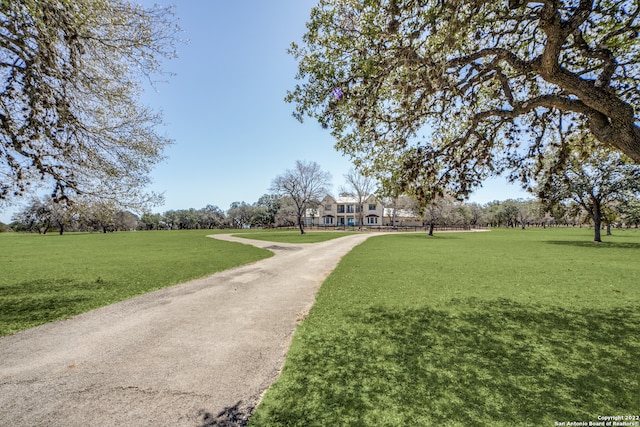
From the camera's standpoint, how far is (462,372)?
4.35 m

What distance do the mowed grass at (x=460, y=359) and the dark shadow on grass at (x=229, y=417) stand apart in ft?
0.49

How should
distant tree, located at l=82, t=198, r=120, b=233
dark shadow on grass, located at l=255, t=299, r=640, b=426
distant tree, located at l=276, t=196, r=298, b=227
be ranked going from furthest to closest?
distant tree, located at l=276, t=196, r=298, b=227, distant tree, located at l=82, t=198, r=120, b=233, dark shadow on grass, located at l=255, t=299, r=640, b=426

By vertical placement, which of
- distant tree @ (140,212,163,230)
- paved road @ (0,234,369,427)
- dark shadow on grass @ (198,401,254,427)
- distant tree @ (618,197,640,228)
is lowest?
paved road @ (0,234,369,427)

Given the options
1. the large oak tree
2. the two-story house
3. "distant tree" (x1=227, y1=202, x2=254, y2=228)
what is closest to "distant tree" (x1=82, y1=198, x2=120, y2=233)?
the large oak tree

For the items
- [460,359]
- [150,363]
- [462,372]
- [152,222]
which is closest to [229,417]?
[150,363]

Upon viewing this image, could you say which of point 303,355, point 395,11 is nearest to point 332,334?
point 303,355

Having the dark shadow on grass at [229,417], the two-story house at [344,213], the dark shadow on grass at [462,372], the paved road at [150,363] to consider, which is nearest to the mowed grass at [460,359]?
the dark shadow on grass at [462,372]

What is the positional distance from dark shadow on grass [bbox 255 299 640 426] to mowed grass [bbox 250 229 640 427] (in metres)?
0.02

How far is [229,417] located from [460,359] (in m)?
3.92

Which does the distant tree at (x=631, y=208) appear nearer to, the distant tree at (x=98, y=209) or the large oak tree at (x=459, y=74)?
the large oak tree at (x=459, y=74)

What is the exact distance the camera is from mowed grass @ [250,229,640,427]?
3.42m

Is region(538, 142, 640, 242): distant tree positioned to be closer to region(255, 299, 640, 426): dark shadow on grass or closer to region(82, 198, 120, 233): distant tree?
region(255, 299, 640, 426): dark shadow on grass

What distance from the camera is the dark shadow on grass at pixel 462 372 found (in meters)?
3.38

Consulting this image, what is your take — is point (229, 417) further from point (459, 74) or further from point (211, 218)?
point (211, 218)
